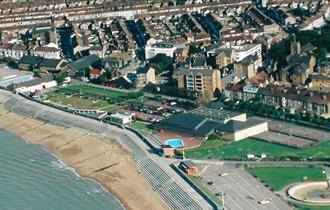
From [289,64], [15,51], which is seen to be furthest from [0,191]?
[15,51]

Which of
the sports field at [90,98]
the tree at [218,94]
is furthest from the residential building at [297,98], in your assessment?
the sports field at [90,98]

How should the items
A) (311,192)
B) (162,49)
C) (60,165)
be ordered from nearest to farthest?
(311,192) → (60,165) → (162,49)

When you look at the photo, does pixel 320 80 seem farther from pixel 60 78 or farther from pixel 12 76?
pixel 12 76

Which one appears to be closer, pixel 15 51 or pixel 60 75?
pixel 60 75

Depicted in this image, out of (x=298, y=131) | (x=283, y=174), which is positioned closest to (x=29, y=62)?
(x=298, y=131)

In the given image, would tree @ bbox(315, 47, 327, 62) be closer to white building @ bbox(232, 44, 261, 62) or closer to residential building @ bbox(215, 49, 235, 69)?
white building @ bbox(232, 44, 261, 62)

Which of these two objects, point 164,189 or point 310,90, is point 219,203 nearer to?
point 164,189
